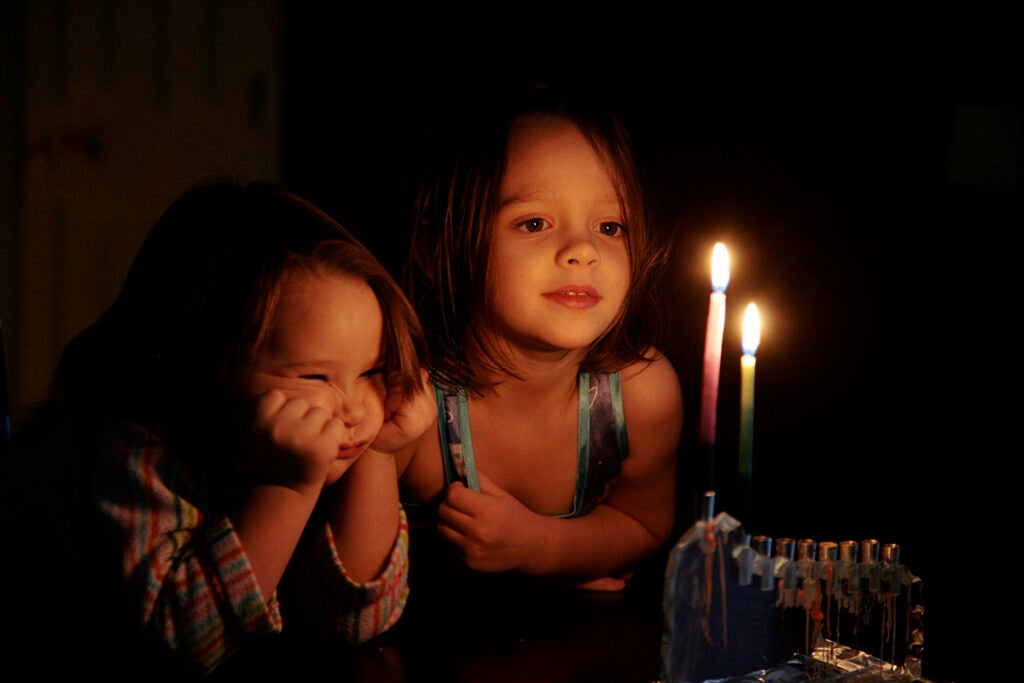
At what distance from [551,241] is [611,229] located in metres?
0.07

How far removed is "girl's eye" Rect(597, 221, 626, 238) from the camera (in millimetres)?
1015

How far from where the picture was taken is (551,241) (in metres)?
0.98

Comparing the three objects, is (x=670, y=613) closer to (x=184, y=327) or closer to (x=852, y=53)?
(x=184, y=327)

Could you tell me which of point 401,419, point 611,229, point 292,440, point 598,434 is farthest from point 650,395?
point 292,440

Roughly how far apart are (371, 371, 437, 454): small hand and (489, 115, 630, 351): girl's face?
14cm

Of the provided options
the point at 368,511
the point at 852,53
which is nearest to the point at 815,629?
the point at 368,511

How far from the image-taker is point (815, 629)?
2.74 ft

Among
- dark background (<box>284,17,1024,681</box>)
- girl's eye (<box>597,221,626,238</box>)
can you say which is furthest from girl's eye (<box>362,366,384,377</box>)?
dark background (<box>284,17,1024,681</box>)

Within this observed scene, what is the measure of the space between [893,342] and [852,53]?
38cm

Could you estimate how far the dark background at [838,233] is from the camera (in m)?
1.37

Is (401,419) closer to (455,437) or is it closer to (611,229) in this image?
(455,437)

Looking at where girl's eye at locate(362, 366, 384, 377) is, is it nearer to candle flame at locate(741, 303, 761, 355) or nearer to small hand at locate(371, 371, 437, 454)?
small hand at locate(371, 371, 437, 454)

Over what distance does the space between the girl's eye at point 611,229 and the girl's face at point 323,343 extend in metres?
0.27

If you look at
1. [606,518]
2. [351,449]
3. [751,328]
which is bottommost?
[606,518]
